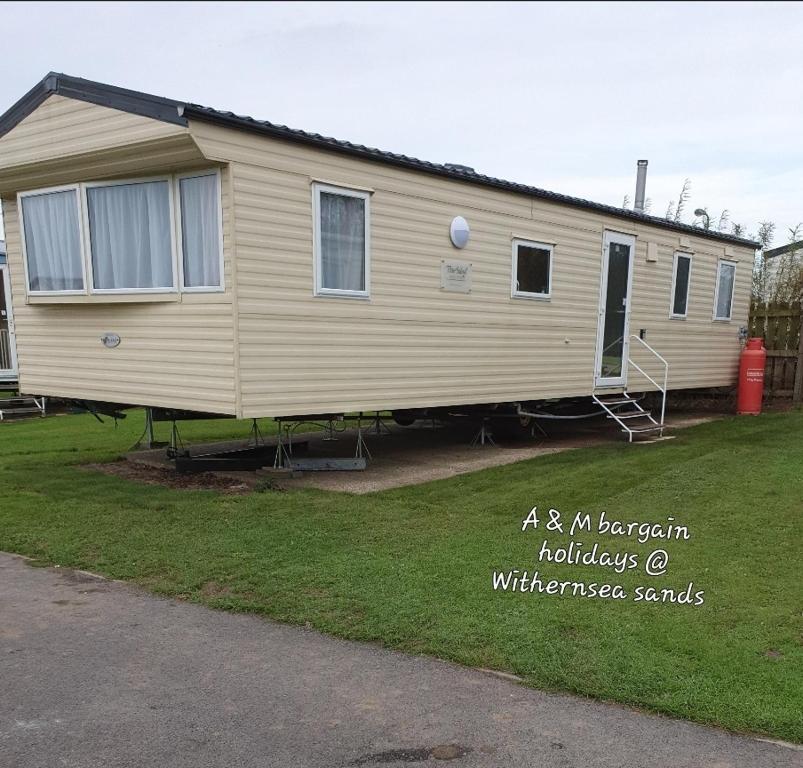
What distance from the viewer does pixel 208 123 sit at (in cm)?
557

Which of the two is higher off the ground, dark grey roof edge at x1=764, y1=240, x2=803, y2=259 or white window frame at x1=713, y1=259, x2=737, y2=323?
dark grey roof edge at x1=764, y1=240, x2=803, y2=259

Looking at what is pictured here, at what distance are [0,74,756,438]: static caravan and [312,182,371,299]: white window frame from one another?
0.05 ft

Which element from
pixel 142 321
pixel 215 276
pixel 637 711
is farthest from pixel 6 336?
pixel 637 711

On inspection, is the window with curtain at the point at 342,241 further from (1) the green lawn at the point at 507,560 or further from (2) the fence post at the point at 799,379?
(2) the fence post at the point at 799,379

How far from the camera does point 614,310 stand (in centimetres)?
988

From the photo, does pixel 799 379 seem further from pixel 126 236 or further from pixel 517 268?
pixel 126 236

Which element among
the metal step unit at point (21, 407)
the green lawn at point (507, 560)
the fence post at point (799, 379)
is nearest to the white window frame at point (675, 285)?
the fence post at point (799, 379)

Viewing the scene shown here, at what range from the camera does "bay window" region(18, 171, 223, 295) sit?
6062 millimetres

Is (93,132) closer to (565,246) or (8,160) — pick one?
(8,160)

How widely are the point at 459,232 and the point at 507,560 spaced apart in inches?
170

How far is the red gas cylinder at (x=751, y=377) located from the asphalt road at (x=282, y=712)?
33.6ft

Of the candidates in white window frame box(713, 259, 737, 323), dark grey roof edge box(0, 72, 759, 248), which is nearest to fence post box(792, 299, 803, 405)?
white window frame box(713, 259, 737, 323)

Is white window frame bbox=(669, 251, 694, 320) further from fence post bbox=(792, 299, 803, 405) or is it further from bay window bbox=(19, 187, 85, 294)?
bay window bbox=(19, 187, 85, 294)

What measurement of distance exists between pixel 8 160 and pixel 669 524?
7.06 meters
